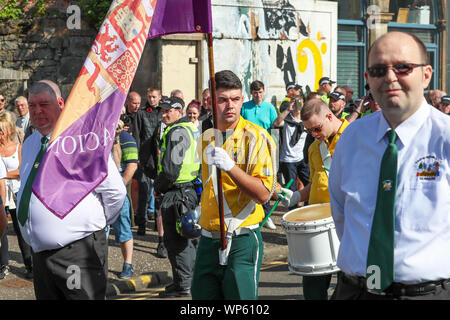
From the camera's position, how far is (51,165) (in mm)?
3871

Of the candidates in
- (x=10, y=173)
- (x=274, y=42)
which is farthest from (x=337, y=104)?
(x=274, y=42)

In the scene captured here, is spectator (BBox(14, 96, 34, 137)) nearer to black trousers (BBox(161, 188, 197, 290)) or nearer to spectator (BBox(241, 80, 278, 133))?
spectator (BBox(241, 80, 278, 133))

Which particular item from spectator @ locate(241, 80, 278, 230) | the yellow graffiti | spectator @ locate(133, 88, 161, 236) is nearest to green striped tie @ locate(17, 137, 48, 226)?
spectator @ locate(133, 88, 161, 236)

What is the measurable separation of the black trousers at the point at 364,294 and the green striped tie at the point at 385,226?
0.09m

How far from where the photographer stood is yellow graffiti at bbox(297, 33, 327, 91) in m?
17.7

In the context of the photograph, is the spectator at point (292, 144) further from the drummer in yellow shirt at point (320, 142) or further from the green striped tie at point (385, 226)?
the green striped tie at point (385, 226)

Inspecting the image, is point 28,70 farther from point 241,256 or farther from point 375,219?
point 375,219

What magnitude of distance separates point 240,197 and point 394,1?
18991 mm

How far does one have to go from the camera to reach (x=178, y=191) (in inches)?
297

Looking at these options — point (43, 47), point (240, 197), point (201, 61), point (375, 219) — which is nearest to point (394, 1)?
point (201, 61)

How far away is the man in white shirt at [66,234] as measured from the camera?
426 centimetres

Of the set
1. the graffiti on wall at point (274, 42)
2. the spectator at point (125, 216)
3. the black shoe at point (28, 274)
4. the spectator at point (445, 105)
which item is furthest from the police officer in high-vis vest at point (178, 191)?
the graffiti on wall at point (274, 42)

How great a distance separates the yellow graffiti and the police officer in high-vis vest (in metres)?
10.5

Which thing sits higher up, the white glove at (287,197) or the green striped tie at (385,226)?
the green striped tie at (385,226)
